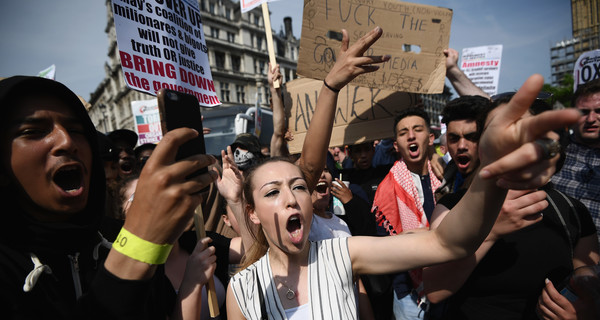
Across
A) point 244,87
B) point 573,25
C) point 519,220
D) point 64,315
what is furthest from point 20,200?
point 573,25

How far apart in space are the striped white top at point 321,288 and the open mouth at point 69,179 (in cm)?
86

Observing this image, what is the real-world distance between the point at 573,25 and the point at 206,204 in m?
85.5

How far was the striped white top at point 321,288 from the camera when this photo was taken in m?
1.49

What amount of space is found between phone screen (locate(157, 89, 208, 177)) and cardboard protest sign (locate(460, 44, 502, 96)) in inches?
247

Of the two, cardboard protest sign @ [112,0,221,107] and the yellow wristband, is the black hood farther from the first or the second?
cardboard protest sign @ [112,0,221,107]

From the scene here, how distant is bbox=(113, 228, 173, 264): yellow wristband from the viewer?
89 cm

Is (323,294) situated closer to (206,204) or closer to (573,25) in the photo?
(206,204)

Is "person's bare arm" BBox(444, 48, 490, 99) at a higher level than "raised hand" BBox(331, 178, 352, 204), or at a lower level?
higher

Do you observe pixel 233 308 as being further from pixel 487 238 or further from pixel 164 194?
pixel 487 238

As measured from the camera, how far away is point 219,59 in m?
44.9

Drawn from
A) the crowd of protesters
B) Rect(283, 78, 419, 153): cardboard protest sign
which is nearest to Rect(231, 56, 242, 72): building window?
Rect(283, 78, 419, 153): cardboard protest sign

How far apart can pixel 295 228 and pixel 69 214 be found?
1002mm

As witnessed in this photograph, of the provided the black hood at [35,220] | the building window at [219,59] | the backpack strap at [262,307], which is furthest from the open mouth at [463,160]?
the building window at [219,59]

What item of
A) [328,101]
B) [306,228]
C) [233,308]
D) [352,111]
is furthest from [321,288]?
[352,111]
